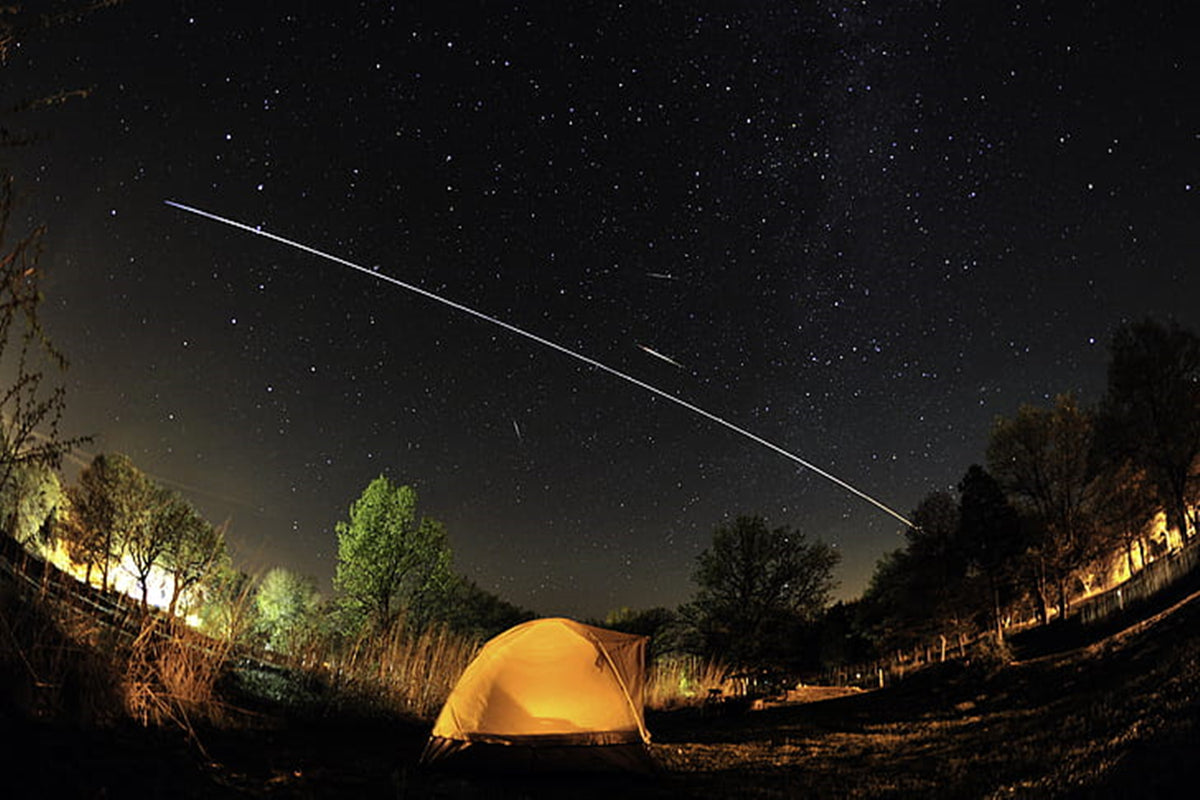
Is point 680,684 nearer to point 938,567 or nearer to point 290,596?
point 938,567

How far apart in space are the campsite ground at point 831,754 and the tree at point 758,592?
64.0ft

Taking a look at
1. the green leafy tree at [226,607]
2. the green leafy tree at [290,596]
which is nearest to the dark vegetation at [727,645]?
the green leafy tree at [226,607]

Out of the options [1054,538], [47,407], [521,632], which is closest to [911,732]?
[521,632]

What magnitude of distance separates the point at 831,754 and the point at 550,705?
16.5ft

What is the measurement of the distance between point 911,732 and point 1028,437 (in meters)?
23.7

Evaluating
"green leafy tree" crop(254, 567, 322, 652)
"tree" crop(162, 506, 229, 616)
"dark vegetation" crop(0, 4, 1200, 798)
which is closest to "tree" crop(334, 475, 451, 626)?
"dark vegetation" crop(0, 4, 1200, 798)

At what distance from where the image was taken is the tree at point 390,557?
116 feet

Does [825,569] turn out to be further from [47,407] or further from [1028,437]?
[47,407]

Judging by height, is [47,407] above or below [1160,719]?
above

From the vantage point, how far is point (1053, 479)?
96.6ft

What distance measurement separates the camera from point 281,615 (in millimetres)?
41188

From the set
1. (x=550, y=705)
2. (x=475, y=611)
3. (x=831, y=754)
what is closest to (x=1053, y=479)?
(x=831, y=754)

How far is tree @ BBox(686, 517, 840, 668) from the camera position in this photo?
115 feet

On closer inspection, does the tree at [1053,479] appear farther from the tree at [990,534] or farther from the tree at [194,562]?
the tree at [194,562]
